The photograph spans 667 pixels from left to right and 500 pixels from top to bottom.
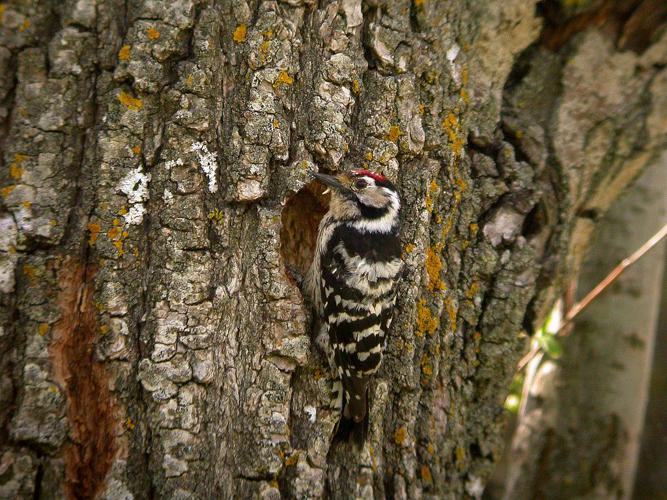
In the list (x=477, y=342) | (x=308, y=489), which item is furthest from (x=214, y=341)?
(x=477, y=342)

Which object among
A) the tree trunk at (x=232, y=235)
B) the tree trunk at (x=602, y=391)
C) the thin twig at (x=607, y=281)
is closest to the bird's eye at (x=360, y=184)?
the tree trunk at (x=232, y=235)

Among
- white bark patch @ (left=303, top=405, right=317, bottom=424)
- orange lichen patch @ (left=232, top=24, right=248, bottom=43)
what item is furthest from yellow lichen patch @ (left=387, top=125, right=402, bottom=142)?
white bark patch @ (left=303, top=405, right=317, bottom=424)

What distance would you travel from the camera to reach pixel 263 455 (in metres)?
2.14

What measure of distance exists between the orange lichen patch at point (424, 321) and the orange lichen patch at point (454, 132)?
69 cm

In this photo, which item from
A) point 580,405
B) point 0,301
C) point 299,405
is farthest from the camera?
point 580,405

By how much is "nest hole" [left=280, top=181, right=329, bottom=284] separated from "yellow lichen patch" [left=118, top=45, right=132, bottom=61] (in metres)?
0.87

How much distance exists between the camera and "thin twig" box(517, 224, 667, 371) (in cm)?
342

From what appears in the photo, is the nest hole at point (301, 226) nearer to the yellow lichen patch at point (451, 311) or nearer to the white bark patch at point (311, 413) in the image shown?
the white bark patch at point (311, 413)

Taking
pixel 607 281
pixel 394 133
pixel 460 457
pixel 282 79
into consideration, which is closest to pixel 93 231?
pixel 282 79

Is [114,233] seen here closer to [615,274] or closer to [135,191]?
[135,191]

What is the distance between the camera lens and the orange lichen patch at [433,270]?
8.29 ft

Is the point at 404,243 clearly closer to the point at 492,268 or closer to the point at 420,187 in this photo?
the point at 420,187

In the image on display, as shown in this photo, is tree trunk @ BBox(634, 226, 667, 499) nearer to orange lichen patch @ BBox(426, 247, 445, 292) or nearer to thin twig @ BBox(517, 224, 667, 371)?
thin twig @ BBox(517, 224, 667, 371)

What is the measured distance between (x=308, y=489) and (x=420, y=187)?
50.6 inches
